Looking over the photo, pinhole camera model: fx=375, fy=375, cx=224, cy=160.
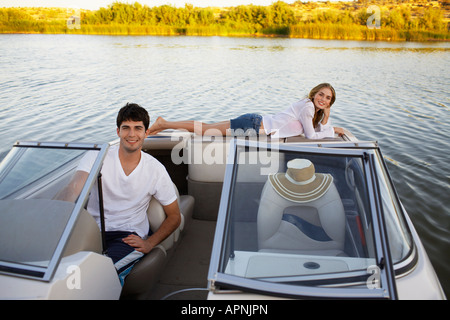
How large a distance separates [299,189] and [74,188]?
115cm

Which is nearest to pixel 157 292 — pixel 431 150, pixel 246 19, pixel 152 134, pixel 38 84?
pixel 152 134

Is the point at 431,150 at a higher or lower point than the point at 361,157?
lower

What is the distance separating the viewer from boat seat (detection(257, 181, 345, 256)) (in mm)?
1853

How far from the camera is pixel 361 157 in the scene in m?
1.67

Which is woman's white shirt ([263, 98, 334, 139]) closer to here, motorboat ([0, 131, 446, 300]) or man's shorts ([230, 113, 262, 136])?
man's shorts ([230, 113, 262, 136])

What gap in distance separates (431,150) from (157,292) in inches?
231

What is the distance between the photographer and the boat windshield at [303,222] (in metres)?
1.52

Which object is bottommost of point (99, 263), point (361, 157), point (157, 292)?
point (157, 292)

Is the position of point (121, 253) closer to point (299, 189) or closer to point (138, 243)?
point (138, 243)

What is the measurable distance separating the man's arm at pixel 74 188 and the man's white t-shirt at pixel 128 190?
388 millimetres

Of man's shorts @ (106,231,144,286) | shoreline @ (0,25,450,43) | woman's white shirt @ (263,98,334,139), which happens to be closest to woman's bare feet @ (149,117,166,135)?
woman's white shirt @ (263,98,334,139)

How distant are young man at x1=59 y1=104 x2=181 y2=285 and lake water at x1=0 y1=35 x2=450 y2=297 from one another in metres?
2.59

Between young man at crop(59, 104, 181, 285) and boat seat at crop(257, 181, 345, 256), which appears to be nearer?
boat seat at crop(257, 181, 345, 256)

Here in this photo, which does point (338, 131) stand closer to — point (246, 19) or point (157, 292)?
point (157, 292)
